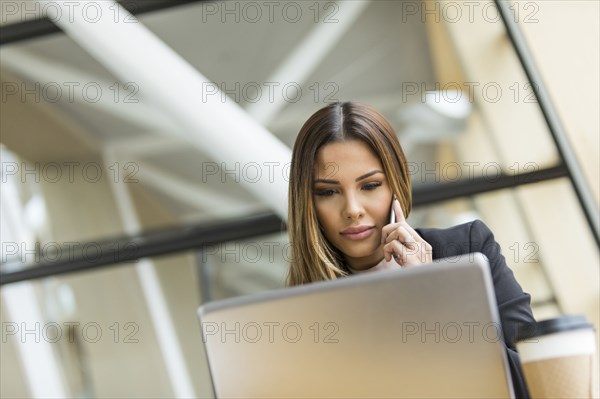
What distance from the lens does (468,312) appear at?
3.30ft

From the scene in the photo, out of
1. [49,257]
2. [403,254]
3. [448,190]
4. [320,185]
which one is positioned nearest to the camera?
[403,254]

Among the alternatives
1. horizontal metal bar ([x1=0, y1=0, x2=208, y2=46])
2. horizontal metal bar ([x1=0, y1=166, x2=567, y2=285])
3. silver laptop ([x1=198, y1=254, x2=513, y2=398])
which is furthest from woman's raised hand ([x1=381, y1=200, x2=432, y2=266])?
horizontal metal bar ([x1=0, y1=0, x2=208, y2=46])

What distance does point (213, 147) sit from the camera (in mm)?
2752

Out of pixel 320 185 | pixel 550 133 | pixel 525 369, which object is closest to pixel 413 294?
pixel 525 369

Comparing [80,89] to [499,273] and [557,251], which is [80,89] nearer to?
[557,251]

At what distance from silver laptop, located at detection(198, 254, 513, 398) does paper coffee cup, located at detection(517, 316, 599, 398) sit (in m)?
0.04

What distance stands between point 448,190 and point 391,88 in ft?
14.0

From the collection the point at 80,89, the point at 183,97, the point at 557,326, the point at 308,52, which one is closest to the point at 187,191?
the point at 80,89

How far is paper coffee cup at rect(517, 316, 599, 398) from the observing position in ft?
3.21

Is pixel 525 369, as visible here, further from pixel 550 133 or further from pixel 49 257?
pixel 49 257

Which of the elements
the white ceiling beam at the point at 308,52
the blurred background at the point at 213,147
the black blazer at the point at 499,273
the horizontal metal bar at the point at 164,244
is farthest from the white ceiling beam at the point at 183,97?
the white ceiling beam at the point at 308,52

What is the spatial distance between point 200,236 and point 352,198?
1361 mm

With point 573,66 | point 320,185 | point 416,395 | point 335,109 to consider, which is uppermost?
point 573,66

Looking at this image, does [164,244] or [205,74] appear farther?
[205,74]
